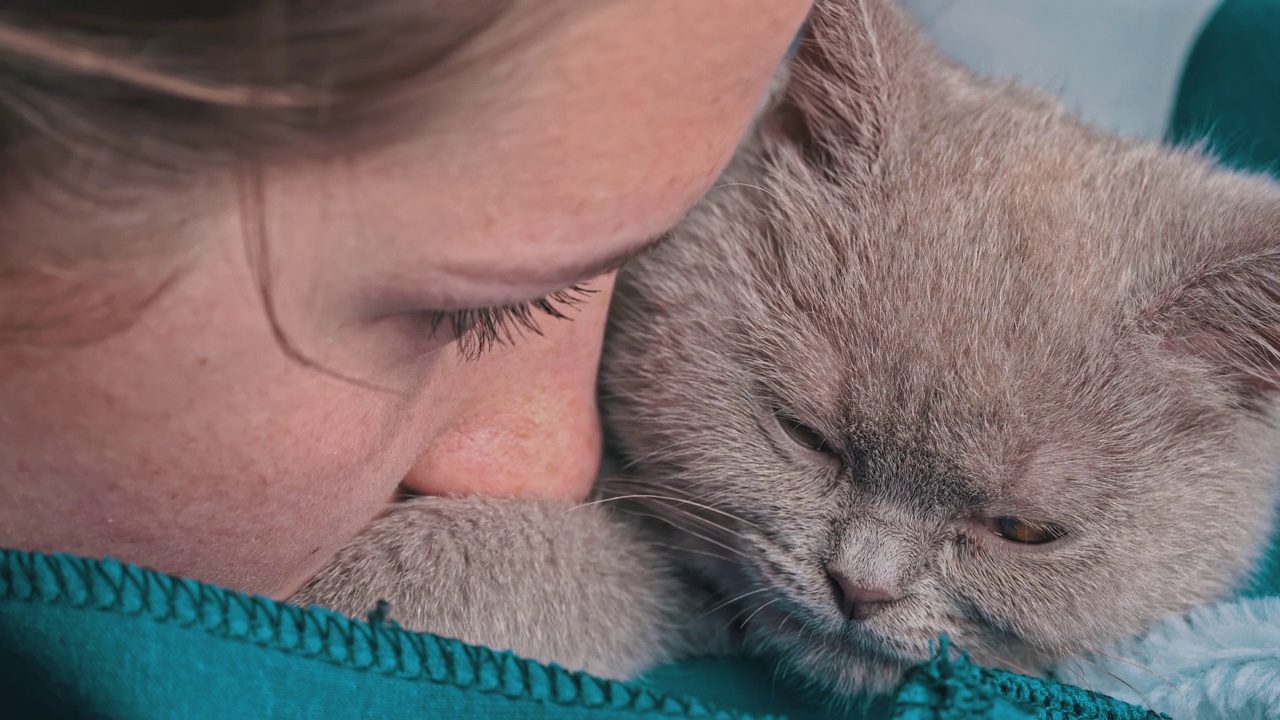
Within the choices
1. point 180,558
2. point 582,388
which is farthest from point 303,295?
point 582,388

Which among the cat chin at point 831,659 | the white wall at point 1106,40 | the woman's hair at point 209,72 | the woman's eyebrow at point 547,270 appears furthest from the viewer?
the white wall at point 1106,40

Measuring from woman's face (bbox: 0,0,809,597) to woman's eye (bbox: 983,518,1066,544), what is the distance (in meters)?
0.44

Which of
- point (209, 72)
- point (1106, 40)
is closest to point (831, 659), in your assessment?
point (209, 72)

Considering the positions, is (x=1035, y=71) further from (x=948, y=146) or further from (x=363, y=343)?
(x=363, y=343)

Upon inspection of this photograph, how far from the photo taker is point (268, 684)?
58cm

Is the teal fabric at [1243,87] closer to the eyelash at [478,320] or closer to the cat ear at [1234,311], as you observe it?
the cat ear at [1234,311]

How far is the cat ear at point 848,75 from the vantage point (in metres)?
0.92

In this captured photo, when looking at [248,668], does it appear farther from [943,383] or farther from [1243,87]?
[1243,87]

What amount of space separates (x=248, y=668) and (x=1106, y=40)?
6.11 feet

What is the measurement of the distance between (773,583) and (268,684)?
463 millimetres

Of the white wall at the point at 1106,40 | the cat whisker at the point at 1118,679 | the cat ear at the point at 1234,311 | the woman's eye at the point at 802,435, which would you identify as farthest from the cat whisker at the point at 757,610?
the white wall at the point at 1106,40

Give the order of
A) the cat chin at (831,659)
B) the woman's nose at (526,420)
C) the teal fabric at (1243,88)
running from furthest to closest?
the teal fabric at (1243,88)
the cat chin at (831,659)
the woman's nose at (526,420)

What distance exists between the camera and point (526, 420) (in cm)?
84

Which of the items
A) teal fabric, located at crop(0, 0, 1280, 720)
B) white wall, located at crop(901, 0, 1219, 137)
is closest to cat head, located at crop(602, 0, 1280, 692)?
teal fabric, located at crop(0, 0, 1280, 720)
